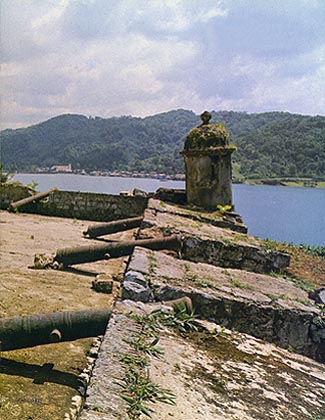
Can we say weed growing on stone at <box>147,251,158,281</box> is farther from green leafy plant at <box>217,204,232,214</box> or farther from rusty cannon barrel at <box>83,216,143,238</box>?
green leafy plant at <box>217,204,232,214</box>

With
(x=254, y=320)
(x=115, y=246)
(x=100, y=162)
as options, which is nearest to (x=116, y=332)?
(x=254, y=320)

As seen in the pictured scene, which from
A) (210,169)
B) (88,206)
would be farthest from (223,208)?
(88,206)

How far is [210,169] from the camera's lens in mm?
12023

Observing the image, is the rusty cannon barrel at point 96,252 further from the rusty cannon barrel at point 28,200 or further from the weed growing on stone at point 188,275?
the rusty cannon barrel at point 28,200

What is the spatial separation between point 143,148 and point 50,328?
108m

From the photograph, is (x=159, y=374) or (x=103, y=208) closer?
(x=159, y=374)

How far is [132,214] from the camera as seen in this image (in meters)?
12.5

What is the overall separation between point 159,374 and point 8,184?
12.3 m

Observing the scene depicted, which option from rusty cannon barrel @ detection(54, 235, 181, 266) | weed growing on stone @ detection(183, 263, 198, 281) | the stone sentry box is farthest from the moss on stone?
weed growing on stone @ detection(183, 263, 198, 281)

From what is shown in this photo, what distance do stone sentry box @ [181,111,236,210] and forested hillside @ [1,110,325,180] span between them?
53.4 m

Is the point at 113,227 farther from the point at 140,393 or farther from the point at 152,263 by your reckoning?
the point at 140,393

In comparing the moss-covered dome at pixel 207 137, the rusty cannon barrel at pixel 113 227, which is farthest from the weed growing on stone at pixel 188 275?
the moss-covered dome at pixel 207 137

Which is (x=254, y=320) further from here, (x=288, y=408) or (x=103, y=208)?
(x=103, y=208)

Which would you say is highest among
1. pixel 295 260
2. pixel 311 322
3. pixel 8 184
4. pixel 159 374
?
pixel 8 184
